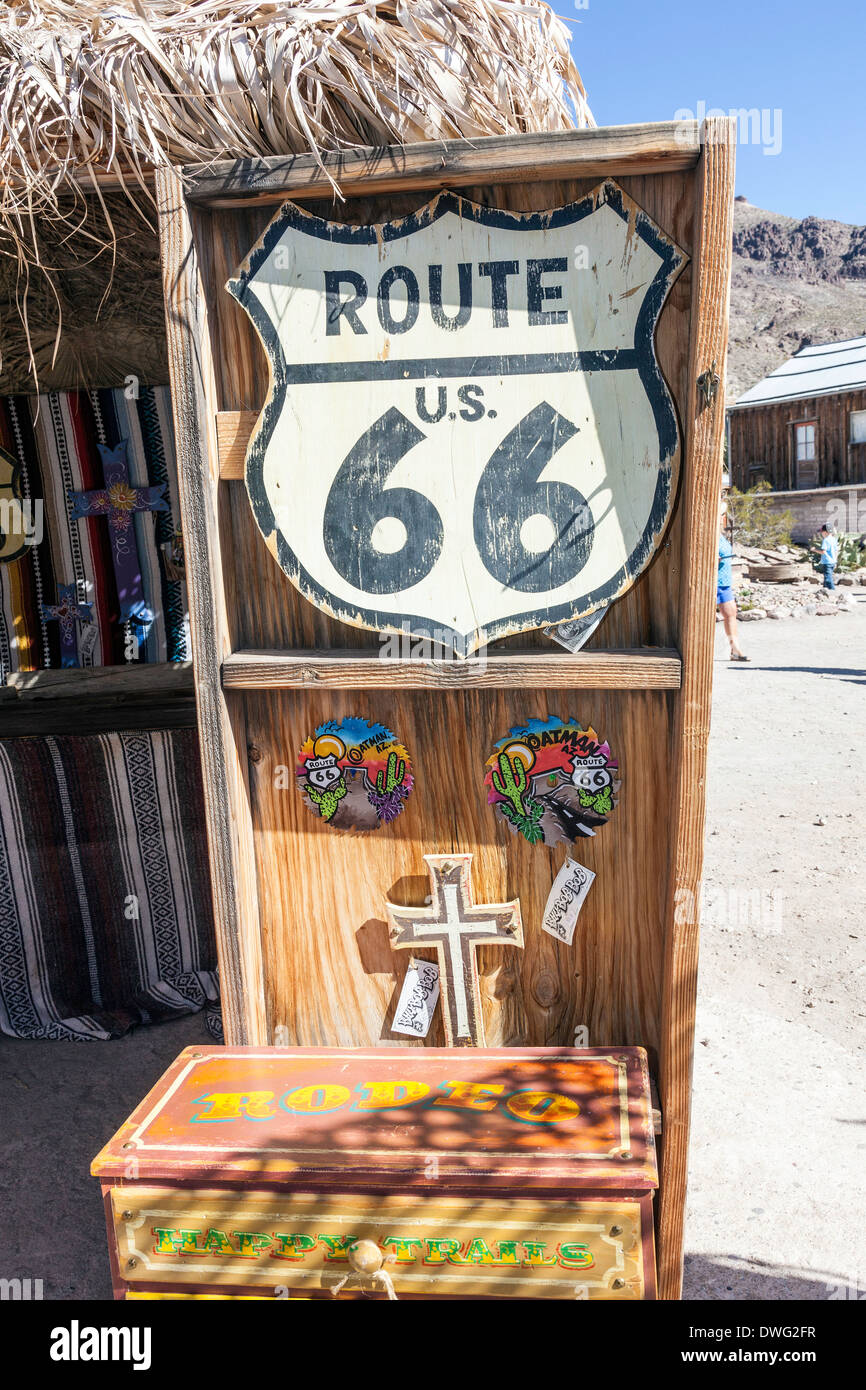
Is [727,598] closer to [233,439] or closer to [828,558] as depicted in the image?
[828,558]

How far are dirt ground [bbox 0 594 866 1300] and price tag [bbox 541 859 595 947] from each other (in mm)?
1150

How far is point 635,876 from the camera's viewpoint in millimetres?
2508

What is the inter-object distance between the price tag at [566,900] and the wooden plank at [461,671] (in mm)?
514

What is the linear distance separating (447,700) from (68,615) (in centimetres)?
272

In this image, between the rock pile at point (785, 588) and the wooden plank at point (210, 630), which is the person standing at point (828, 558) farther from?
the wooden plank at point (210, 630)

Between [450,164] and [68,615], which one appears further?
[68,615]

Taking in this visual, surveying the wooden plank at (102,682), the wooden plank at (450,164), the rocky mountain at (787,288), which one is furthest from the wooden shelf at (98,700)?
the rocky mountain at (787,288)

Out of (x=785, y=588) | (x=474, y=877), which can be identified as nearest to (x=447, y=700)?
(x=474, y=877)

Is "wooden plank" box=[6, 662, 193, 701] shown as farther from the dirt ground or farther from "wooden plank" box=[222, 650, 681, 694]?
"wooden plank" box=[222, 650, 681, 694]

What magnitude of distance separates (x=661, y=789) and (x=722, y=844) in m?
3.81

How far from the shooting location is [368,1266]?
2029mm

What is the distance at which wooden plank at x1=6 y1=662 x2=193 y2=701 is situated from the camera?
4.36m

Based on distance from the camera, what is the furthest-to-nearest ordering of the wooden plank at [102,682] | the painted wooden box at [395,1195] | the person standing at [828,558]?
the person standing at [828,558] → the wooden plank at [102,682] → the painted wooden box at [395,1195]

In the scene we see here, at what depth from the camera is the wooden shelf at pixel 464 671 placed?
2.32m
